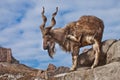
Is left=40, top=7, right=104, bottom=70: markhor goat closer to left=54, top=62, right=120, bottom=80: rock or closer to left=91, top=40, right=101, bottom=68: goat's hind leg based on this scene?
left=91, top=40, right=101, bottom=68: goat's hind leg

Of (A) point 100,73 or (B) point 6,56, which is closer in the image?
(A) point 100,73

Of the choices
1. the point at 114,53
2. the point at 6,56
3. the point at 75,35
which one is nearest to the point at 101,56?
the point at 114,53

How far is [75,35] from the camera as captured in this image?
24.6 metres

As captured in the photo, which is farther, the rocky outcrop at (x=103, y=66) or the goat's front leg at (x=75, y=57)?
the goat's front leg at (x=75, y=57)

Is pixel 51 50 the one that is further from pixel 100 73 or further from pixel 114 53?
pixel 100 73

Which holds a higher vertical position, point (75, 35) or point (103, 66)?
point (75, 35)

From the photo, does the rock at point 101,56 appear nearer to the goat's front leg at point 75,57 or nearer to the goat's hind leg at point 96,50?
the goat's hind leg at point 96,50

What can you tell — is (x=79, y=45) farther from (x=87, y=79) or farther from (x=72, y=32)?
(x=87, y=79)

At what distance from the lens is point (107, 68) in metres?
21.7

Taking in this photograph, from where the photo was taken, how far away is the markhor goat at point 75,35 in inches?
947

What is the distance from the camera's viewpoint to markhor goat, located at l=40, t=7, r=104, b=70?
24.0m

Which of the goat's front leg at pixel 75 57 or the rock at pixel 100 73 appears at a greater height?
the goat's front leg at pixel 75 57

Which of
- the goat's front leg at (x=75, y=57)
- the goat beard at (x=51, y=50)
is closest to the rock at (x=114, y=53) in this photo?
the goat's front leg at (x=75, y=57)

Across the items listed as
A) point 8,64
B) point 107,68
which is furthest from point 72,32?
point 8,64
